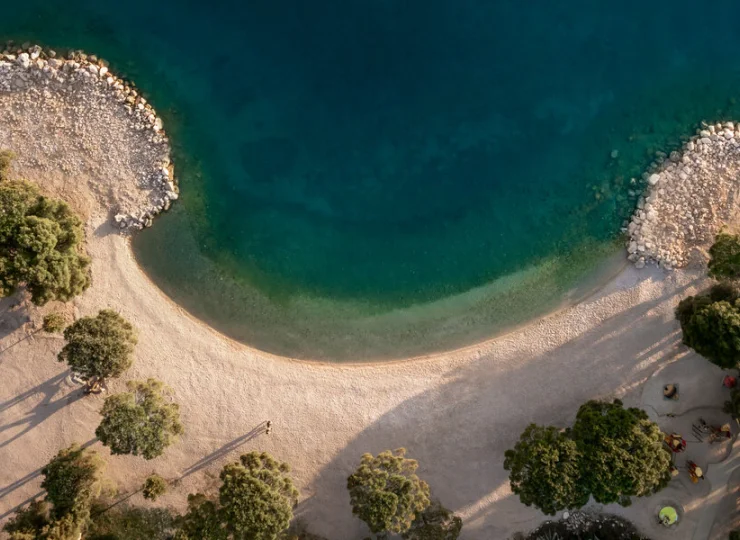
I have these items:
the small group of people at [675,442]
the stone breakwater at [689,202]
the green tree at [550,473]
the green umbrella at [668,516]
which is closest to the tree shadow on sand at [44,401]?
the green tree at [550,473]

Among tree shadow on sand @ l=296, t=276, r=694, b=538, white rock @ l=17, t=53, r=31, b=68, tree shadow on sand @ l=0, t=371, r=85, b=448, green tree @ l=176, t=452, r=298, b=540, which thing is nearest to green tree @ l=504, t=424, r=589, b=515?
tree shadow on sand @ l=296, t=276, r=694, b=538

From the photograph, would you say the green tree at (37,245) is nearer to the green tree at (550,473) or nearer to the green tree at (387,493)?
the green tree at (387,493)

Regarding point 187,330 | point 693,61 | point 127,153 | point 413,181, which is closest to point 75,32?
point 127,153

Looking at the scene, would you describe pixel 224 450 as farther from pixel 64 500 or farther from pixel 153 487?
pixel 64 500

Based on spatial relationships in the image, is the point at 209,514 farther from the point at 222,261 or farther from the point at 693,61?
the point at 693,61

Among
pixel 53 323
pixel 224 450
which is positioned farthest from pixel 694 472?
pixel 53 323
